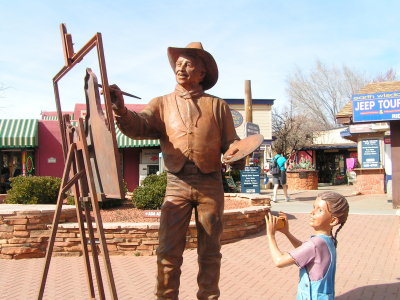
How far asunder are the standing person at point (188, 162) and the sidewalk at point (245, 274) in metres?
1.51

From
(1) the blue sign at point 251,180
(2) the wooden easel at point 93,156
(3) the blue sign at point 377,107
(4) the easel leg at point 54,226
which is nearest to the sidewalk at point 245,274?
(4) the easel leg at point 54,226

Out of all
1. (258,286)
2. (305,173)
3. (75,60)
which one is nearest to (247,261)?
(258,286)

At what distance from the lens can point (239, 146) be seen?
3.21m

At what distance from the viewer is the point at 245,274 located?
18.4 feet

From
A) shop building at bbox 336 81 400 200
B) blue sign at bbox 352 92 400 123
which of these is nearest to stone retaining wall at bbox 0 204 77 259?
blue sign at bbox 352 92 400 123

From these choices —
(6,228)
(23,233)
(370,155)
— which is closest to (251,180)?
(370,155)

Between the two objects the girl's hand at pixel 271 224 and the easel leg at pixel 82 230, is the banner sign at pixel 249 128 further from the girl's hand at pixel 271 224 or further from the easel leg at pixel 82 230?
the girl's hand at pixel 271 224

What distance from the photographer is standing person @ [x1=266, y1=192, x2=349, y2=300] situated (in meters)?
2.56

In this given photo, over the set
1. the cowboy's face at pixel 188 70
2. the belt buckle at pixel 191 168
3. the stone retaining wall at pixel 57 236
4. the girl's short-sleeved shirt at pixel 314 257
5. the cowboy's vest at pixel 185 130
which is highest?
the cowboy's face at pixel 188 70

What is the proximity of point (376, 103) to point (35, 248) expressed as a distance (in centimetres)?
856

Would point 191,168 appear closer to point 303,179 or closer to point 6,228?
point 6,228

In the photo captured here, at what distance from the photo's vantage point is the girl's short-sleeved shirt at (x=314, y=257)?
2561 millimetres

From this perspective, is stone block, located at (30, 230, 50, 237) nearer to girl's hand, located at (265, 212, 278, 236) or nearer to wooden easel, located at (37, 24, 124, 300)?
wooden easel, located at (37, 24, 124, 300)

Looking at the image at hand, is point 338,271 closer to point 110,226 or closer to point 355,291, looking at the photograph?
point 355,291
